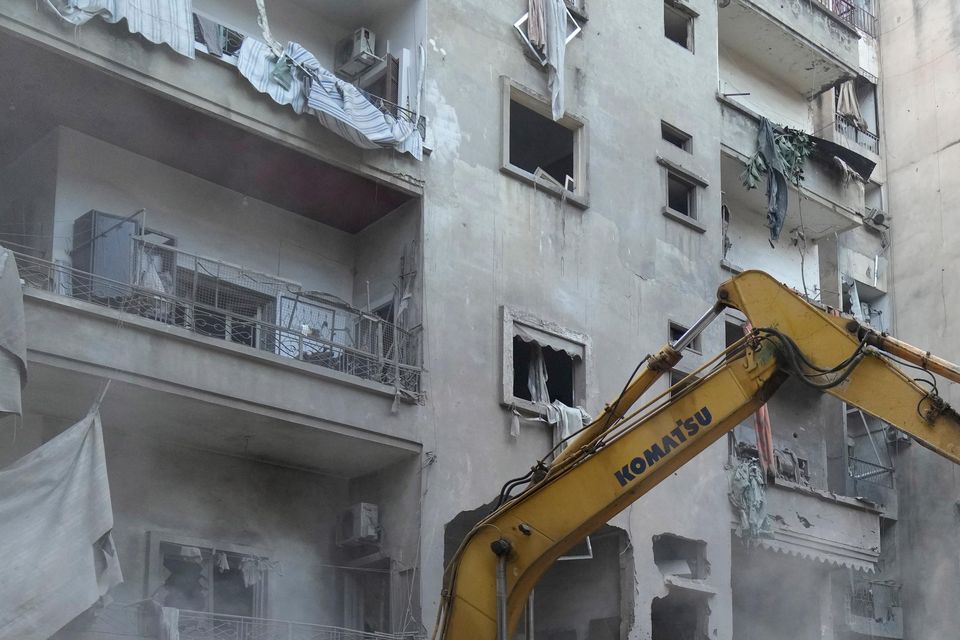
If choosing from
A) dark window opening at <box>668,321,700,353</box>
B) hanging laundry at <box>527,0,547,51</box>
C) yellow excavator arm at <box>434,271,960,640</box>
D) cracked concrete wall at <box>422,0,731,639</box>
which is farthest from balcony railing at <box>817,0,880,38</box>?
yellow excavator arm at <box>434,271,960,640</box>

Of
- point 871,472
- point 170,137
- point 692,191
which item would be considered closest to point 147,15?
point 170,137

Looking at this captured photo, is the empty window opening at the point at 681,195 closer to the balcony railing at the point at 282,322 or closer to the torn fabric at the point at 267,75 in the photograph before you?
the balcony railing at the point at 282,322

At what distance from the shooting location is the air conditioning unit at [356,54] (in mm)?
20234

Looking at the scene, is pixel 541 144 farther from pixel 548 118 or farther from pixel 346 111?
pixel 346 111

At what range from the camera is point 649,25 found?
78.7 ft

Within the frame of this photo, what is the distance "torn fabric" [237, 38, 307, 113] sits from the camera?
1758 centimetres

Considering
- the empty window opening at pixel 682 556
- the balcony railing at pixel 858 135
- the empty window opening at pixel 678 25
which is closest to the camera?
the empty window opening at pixel 682 556

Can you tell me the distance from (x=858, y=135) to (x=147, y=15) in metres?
18.7

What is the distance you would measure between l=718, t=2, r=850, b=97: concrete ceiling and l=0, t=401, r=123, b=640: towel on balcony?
16.7 meters

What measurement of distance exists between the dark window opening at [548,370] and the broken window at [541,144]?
2.39 m

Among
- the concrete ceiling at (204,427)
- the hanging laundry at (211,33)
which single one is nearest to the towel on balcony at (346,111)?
A: the hanging laundry at (211,33)

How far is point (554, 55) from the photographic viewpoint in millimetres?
21516

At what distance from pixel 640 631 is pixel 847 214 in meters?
11.2

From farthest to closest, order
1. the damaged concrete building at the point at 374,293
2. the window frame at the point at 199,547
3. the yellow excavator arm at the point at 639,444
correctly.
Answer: the window frame at the point at 199,547
the damaged concrete building at the point at 374,293
the yellow excavator arm at the point at 639,444
